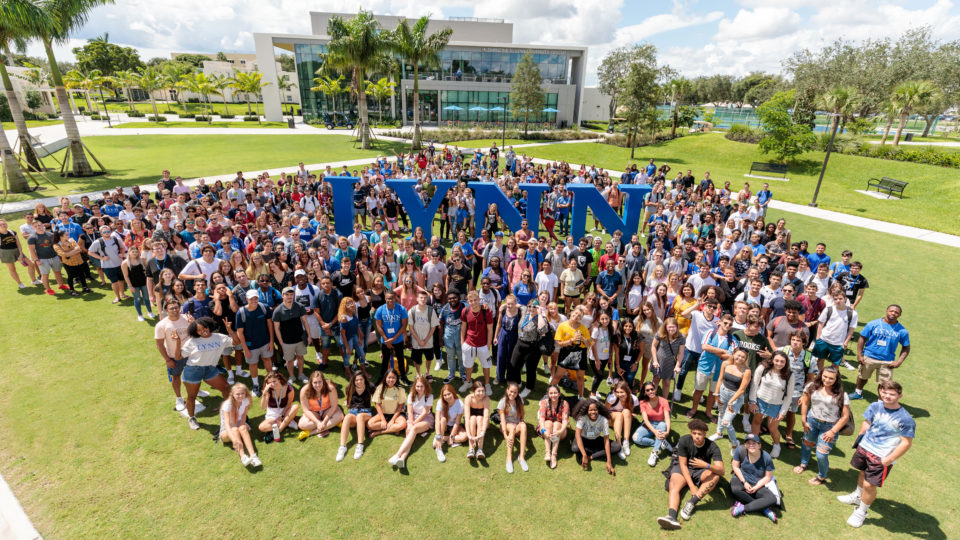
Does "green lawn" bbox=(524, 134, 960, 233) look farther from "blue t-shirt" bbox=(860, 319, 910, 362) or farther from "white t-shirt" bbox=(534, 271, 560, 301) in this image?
"white t-shirt" bbox=(534, 271, 560, 301)

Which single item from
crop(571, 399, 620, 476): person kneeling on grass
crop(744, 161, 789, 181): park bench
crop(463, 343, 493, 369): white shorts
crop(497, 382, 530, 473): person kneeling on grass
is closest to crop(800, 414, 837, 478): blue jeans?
crop(571, 399, 620, 476): person kneeling on grass

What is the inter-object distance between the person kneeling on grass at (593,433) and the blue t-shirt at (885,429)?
2.97 metres

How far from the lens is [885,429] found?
5.06 m

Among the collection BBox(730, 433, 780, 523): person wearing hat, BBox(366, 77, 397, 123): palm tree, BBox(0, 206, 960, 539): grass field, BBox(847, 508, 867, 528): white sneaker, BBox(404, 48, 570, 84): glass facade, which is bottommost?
BBox(0, 206, 960, 539): grass field

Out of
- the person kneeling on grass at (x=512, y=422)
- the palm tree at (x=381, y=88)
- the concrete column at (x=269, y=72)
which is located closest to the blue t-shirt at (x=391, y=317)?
the person kneeling on grass at (x=512, y=422)

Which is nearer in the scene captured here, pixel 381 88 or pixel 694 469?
pixel 694 469

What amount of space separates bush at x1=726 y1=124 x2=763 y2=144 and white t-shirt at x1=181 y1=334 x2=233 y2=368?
141 feet

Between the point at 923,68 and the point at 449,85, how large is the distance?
52.8 meters

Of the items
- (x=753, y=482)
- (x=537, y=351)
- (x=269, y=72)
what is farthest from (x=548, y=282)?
(x=269, y=72)

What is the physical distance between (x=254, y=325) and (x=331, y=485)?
2.97 metres

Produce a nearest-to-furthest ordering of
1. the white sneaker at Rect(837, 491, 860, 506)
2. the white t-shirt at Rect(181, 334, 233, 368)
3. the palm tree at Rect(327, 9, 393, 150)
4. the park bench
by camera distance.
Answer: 1. the white sneaker at Rect(837, 491, 860, 506)
2. the white t-shirt at Rect(181, 334, 233, 368)
3. the park bench
4. the palm tree at Rect(327, 9, 393, 150)

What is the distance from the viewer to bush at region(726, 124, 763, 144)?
3741 centimetres

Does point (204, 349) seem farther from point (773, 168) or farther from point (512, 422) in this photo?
point (773, 168)

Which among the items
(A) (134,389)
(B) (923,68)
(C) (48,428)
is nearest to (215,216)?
(A) (134,389)
